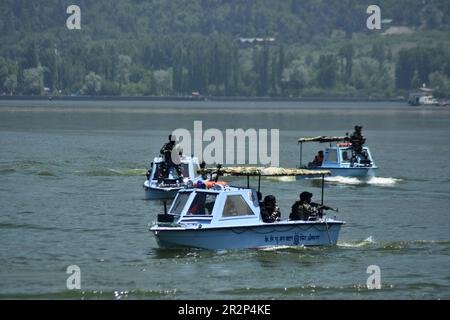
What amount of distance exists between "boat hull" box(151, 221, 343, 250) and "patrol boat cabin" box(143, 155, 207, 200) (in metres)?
14.9

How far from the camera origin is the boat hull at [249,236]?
40.4 meters

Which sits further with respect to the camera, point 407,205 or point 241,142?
point 241,142

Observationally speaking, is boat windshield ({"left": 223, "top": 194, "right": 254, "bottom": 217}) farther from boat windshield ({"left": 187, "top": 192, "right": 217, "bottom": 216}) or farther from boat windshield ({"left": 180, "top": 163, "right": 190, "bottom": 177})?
boat windshield ({"left": 180, "top": 163, "right": 190, "bottom": 177})

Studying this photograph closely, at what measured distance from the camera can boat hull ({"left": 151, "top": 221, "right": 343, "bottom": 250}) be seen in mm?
40375

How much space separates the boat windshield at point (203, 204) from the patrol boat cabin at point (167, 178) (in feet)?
50.4

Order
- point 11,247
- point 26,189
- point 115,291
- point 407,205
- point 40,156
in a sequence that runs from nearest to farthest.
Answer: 1. point 115,291
2. point 11,247
3. point 407,205
4. point 26,189
5. point 40,156

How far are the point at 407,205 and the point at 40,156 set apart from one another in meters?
40.1

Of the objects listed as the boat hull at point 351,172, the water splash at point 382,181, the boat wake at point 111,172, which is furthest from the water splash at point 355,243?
the boat wake at point 111,172

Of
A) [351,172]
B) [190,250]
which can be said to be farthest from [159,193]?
[190,250]

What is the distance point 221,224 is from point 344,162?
99.5 feet

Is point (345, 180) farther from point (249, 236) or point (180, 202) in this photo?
point (249, 236)

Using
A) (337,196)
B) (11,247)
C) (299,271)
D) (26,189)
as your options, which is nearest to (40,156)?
(26,189)
